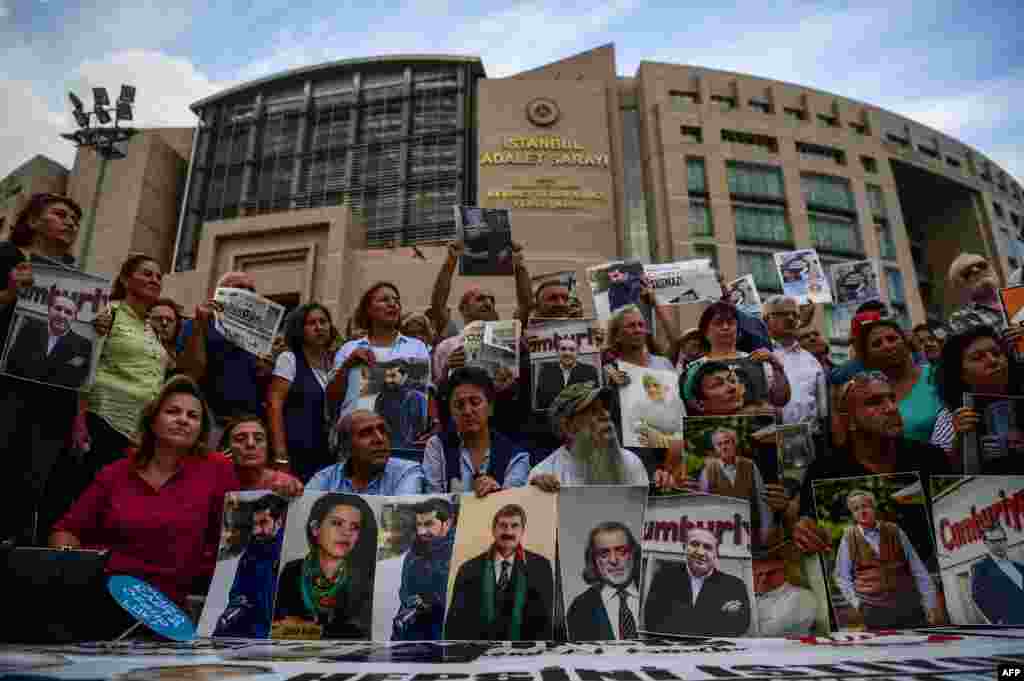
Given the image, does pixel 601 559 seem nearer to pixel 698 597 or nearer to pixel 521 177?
pixel 698 597

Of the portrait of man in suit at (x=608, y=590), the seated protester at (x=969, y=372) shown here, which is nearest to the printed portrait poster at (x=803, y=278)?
the seated protester at (x=969, y=372)

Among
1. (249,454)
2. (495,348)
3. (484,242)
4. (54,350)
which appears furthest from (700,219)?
(54,350)

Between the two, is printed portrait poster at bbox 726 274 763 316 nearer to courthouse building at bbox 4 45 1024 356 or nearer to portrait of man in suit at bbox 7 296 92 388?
portrait of man in suit at bbox 7 296 92 388

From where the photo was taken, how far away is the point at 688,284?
5965mm

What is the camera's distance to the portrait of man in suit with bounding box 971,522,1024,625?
2.35 meters

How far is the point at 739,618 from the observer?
2.38 meters

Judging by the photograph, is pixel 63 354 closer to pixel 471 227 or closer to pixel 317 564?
pixel 317 564

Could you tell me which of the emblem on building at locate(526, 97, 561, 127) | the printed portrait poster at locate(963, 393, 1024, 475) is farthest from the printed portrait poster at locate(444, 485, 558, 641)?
the emblem on building at locate(526, 97, 561, 127)

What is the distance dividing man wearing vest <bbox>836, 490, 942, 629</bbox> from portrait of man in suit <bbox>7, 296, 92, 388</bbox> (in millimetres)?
3908

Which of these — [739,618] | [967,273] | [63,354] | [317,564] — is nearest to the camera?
[739,618]

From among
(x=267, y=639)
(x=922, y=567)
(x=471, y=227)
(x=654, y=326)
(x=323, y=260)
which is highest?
(x=323, y=260)

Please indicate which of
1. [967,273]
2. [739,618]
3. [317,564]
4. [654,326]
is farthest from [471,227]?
[967,273]

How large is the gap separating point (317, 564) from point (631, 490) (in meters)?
1.41

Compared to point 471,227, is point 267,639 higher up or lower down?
lower down
